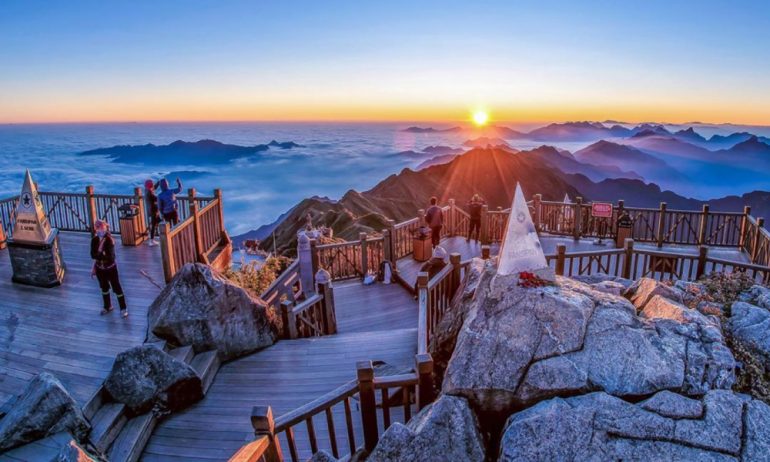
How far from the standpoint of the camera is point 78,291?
8852 mm

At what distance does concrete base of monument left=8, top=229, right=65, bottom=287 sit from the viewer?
349 inches

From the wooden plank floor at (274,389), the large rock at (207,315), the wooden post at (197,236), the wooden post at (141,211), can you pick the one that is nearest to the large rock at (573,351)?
the wooden plank floor at (274,389)

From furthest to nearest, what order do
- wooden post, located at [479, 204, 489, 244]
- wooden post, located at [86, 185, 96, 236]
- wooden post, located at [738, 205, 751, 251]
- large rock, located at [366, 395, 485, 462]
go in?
wooden post, located at [479, 204, 489, 244]
wooden post, located at [738, 205, 751, 251]
wooden post, located at [86, 185, 96, 236]
large rock, located at [366, 395, 485, 462]

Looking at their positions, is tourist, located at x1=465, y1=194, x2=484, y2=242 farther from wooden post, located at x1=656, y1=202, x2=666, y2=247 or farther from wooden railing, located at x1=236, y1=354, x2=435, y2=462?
wooden railing, located at x1=236, y1=354, x2=435, y2=462

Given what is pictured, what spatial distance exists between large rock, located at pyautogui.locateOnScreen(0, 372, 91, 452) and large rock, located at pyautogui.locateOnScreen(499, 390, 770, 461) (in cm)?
437

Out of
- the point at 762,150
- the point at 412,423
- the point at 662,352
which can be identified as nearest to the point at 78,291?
the point at 412,423

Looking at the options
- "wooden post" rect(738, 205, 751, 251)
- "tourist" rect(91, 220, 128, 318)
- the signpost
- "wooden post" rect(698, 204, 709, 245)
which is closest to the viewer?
"tourist" rect(91, 220, 128, 318)

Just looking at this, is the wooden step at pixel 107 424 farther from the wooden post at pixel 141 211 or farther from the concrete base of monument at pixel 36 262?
the wooden post at pixel 141 211

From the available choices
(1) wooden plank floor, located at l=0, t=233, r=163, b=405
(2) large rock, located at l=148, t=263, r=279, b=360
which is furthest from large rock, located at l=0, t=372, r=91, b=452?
(2) large rock, located at l=148, t=263, r=279, b=360

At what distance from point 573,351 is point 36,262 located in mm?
9538

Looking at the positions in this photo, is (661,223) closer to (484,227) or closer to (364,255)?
(484,227)

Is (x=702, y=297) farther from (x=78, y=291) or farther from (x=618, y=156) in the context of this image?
(x=618, y=156)

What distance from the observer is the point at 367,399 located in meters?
4.82

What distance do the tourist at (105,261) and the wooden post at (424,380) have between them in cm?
536
